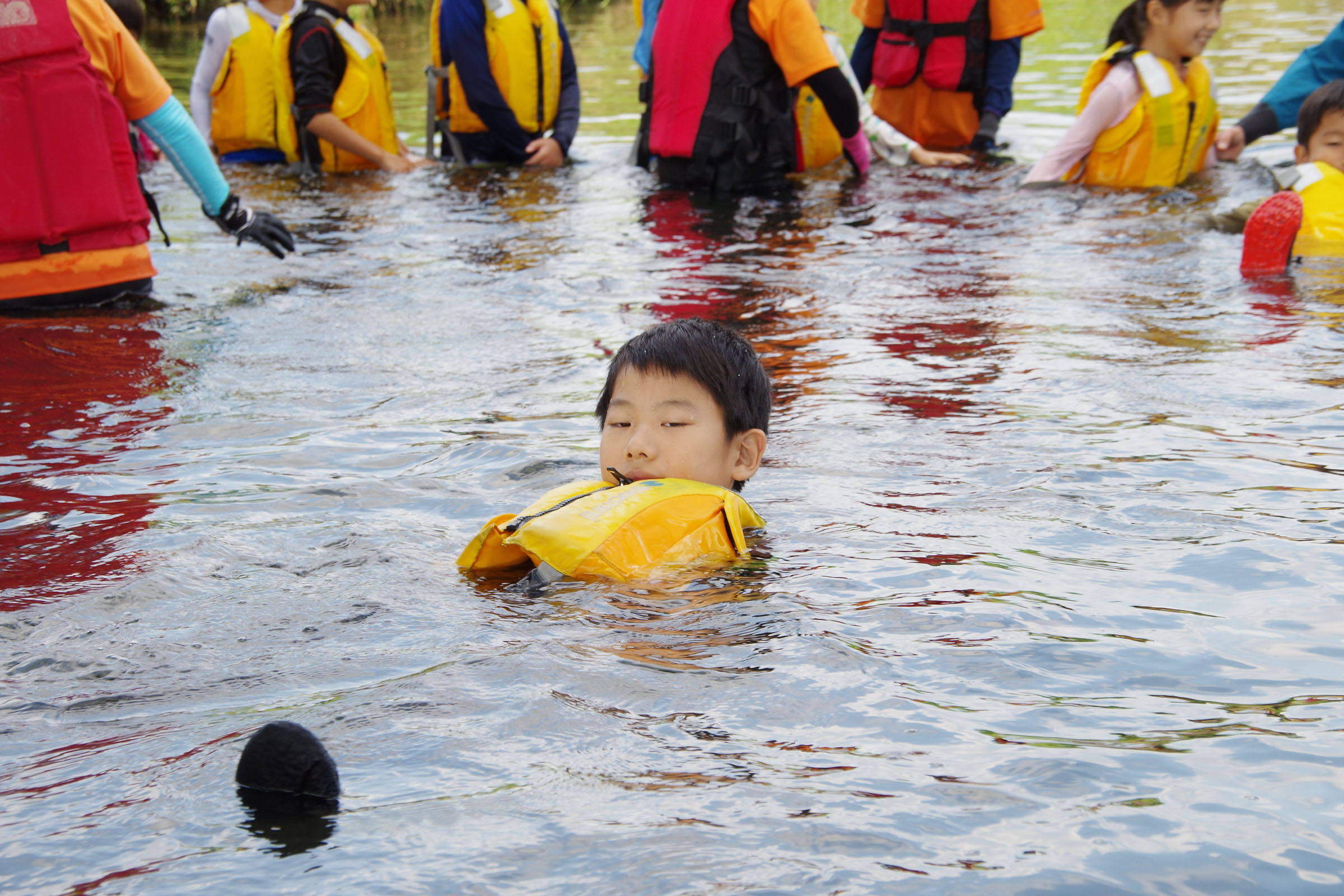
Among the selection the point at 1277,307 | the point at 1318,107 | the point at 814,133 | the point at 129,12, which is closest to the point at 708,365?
the point at 1277,307

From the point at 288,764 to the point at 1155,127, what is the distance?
7.38 m

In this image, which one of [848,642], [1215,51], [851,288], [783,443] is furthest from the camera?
[1215,51]

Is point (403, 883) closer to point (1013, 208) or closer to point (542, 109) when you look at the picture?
point (1013, 208)

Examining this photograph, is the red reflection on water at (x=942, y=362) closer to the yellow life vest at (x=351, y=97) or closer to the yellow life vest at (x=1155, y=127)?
the yellow life vest at (x=1155, y=127)

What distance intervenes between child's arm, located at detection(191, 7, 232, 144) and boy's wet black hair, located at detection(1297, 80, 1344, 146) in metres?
7.68

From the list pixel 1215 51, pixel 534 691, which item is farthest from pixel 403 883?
pixel 1215 51

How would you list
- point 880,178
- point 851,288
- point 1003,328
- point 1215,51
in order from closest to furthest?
point 1003,328 → point 851,288 → point 880,178 → point 1215,51

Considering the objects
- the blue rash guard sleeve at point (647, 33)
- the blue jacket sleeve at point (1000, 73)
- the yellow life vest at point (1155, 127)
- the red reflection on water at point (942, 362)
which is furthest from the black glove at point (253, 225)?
the blue jacket sleeve at point (1000, 73)

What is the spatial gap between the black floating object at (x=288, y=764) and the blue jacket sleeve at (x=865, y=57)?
888 cm

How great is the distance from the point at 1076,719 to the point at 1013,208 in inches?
243

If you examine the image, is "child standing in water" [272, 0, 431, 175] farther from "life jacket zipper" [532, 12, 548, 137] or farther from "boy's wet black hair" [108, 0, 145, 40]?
"boy's wet black hair" [108, 0, 145, 40]

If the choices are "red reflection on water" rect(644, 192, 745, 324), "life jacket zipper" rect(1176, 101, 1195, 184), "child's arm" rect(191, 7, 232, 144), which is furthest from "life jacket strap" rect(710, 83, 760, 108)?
"child's arm" rect(191, 7, 232, 144)

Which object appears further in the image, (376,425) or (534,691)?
(376,425)

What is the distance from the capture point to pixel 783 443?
420cm
